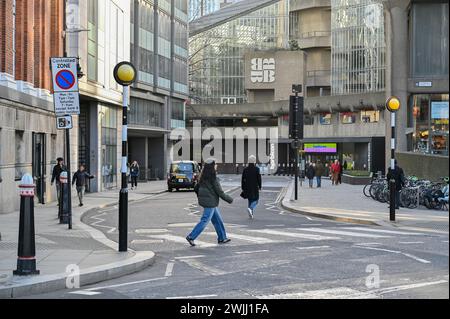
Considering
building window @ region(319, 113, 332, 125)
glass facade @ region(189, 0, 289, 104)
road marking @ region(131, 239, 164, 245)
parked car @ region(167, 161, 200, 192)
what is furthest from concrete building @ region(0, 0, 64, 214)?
glass facade @ region(189, 0, 289, 104)

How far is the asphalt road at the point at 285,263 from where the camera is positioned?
8.89m

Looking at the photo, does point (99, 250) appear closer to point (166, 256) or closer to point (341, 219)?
point (166, 256)

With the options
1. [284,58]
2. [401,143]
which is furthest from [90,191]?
[284,58]

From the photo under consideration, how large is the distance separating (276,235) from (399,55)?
29.2 metres

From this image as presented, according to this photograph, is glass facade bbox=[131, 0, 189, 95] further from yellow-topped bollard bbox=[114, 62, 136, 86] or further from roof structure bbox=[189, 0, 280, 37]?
yellow-topped bollard bbox=[114, 62, 136, 86]

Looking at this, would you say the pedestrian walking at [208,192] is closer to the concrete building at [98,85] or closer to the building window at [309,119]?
the concrete building at [98,85]

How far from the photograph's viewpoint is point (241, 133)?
84375mm

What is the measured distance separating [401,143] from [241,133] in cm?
4158

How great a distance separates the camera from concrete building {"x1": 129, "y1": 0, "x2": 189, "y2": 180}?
52.9m

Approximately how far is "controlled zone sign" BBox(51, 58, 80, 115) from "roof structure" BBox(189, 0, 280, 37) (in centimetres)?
8424

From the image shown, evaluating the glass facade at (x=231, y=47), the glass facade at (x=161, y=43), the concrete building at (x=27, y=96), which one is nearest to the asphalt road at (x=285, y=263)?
the concrete building at (x=27, y=96)

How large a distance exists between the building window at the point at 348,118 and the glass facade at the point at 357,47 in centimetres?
1243

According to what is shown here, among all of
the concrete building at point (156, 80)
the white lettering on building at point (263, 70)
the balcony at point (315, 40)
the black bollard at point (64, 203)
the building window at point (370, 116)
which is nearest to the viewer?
the black bollard at point (64, 203)

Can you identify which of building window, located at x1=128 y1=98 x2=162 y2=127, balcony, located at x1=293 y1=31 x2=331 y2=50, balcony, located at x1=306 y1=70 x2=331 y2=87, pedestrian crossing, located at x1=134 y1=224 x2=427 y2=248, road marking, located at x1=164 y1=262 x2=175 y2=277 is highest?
balcony, located at x1=293 y1=31 x2=331 y2=50
